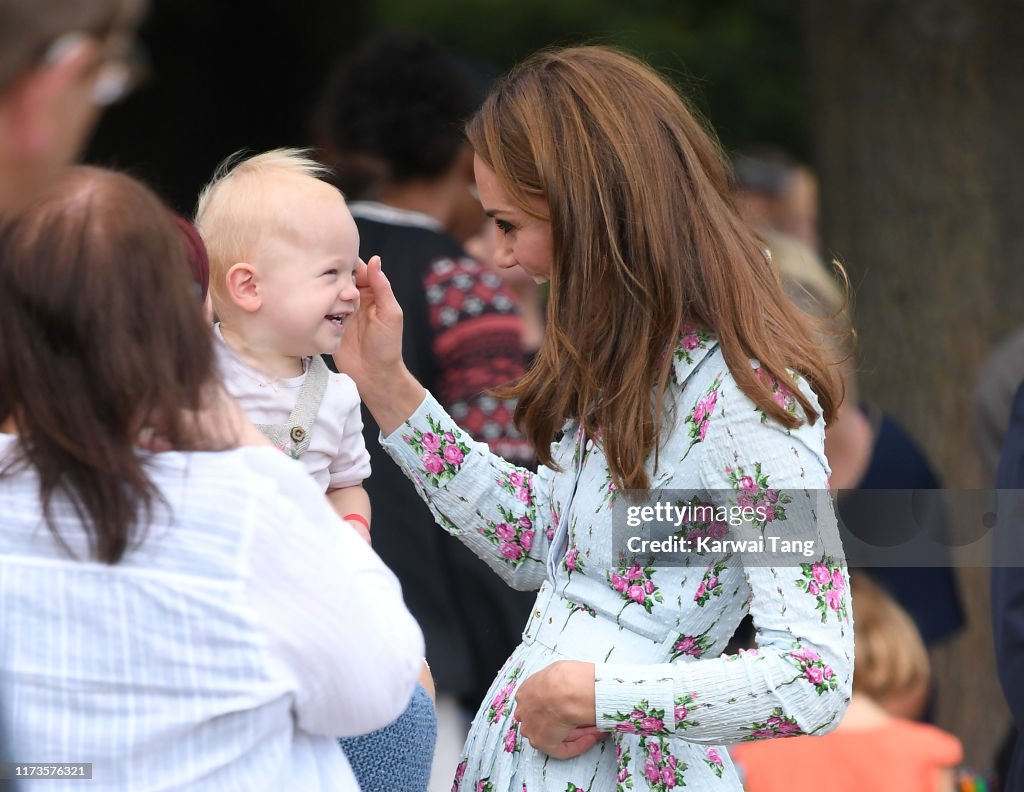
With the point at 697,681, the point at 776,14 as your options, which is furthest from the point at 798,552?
the point at 776,14

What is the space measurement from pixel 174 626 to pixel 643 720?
0.67 m

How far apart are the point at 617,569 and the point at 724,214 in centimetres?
52

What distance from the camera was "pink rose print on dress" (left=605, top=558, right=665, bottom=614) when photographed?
6.34 ft

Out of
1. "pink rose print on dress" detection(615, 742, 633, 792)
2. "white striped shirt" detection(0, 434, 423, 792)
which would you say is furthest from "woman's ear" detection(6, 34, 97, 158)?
"pink rose print on dress" detection(615, 742, 633, 792)

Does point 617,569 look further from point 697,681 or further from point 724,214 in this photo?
point 724,214

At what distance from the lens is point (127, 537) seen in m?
1.42

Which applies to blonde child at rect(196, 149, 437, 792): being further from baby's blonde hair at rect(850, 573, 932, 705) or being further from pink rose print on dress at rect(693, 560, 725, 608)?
baby's blonde hair at rect(850, 573, 932, 705)

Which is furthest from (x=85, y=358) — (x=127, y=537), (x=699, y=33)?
(x=699, y=33)

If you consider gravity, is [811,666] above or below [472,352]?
below

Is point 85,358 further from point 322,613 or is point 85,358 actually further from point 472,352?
point 472,352

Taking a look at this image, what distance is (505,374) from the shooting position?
2.97 m

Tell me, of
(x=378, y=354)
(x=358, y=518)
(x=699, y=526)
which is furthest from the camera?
(x=378, y=354)

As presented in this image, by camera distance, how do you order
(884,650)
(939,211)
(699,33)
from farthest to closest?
(699,33) → (939,211) → (884,650)

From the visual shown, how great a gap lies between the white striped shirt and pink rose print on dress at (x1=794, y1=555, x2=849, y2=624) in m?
0.63
